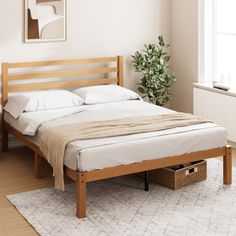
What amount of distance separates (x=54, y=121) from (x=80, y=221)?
122 cm

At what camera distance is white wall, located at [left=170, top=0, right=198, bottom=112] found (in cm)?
638

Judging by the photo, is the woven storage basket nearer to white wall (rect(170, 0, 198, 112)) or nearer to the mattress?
the mattress

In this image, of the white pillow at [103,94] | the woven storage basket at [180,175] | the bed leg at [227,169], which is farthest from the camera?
the white pillow at [103,94]

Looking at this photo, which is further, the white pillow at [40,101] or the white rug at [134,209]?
the white pillow at [40,101]

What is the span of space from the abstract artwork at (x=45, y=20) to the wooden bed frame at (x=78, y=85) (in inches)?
10.7

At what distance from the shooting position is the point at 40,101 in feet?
17.8

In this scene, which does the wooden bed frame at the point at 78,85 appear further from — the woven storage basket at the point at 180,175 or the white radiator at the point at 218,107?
the white radiator at the point at 218,107

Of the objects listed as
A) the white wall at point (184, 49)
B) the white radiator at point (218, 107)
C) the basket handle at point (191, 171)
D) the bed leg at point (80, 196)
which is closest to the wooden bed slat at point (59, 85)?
the white wall at point (184, 49)

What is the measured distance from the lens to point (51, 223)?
399 centimetres

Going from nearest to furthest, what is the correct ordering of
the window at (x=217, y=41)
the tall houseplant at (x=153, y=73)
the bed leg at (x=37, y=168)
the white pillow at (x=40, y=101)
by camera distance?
1. the bed leg at (x=37, y=168)
2. the white pillow at (x=40, y=101)
3. the window at (x=217, y=41)
4. the tall houseplant at (x=153, y=73)

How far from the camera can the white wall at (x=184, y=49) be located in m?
6.38

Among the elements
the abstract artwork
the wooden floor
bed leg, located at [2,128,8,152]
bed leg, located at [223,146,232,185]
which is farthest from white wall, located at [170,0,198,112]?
bed leg, located at [2,128,8,152]

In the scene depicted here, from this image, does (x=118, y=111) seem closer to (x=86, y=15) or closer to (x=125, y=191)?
(x=125, y=191)

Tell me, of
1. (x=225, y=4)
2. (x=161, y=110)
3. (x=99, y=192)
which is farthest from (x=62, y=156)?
(x=225, y=4)
